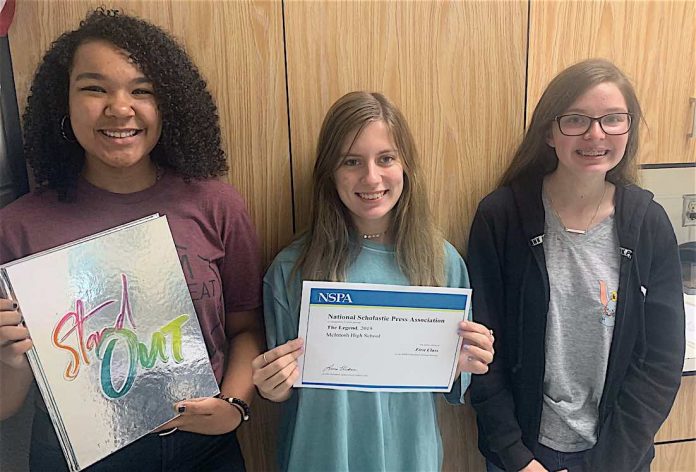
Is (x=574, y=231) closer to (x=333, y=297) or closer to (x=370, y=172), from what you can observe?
(x=370, y=172)

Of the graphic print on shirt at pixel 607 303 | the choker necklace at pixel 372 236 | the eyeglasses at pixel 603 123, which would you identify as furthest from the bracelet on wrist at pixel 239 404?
the eyeglasses at pixel 603 123

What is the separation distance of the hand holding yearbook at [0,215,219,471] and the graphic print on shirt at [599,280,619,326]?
3.33ft

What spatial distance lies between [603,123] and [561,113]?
0.11 meters

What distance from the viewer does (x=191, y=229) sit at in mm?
1291

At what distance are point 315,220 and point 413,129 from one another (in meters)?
0.42

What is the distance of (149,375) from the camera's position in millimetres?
1201

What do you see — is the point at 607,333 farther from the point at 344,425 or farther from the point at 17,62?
the point at 17,62

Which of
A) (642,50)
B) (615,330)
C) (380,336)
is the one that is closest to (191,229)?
(380,336)

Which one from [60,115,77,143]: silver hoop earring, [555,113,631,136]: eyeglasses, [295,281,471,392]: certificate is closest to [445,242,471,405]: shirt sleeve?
[295,281,471,392]: certificate

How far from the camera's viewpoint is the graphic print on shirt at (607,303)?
4.74ft

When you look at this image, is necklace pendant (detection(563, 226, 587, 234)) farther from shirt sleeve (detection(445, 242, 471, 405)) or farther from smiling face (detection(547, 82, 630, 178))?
shirt sleeve (detection(445, 242, 471, 405))

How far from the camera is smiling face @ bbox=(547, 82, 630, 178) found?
138 centimetres

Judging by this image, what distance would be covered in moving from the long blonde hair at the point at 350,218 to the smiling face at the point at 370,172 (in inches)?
0.8

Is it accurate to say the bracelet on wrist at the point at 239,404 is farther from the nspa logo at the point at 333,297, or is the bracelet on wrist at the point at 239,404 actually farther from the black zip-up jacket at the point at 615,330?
the black zip-up jacket at the point at 615,330
